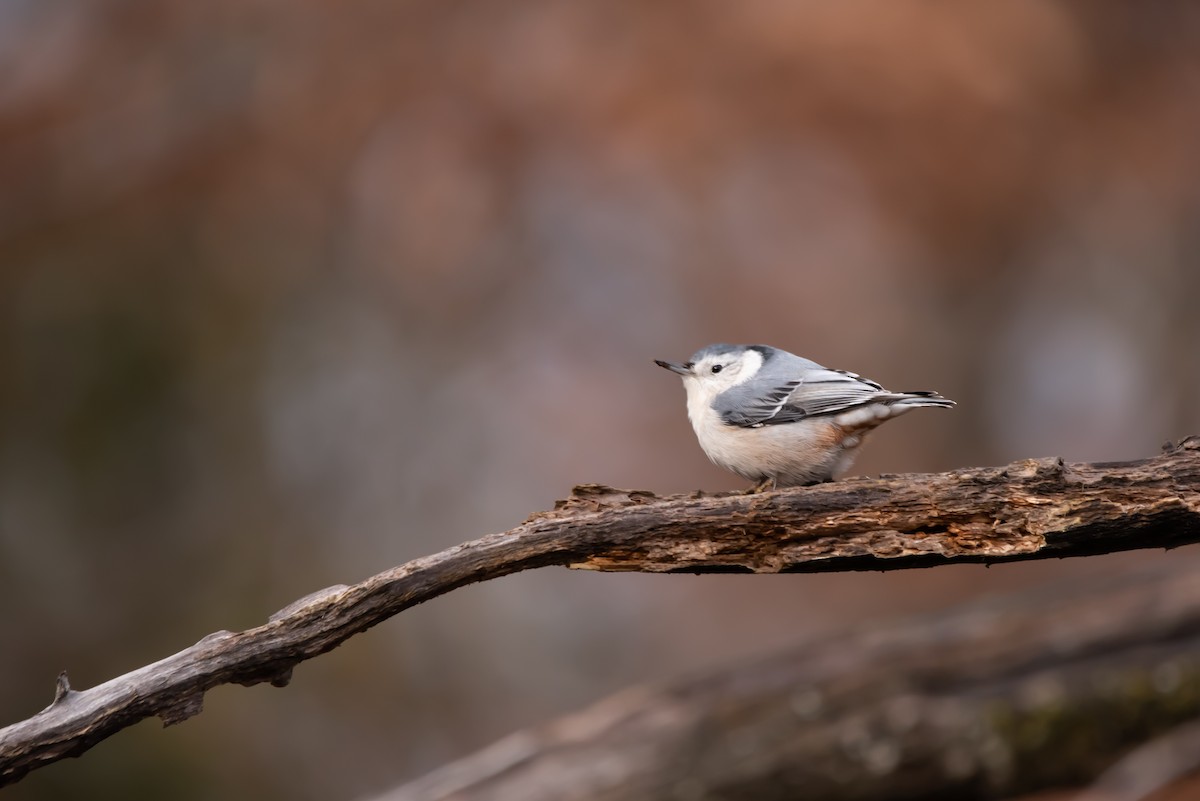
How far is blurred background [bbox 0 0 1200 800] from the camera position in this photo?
485 cm

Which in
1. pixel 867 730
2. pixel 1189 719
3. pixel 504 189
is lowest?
pixel 1189 719

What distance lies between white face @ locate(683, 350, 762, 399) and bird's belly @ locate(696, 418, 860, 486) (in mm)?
182

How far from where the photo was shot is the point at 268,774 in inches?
191

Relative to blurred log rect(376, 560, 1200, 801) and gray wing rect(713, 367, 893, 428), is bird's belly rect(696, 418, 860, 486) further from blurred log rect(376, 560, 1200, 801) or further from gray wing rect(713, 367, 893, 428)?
blurred log rect(376, 560, 1200, 801)

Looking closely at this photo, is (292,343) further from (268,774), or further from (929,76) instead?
(929,76)

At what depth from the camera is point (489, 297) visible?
525 centimetres

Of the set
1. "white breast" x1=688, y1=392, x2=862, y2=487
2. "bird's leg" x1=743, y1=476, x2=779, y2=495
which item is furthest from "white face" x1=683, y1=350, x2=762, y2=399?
"bird's leg" x1=743, y1=476, x2=779, y2=495

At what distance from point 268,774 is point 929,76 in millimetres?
4841

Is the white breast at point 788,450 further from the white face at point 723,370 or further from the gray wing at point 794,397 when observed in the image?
the white face at point 723,370

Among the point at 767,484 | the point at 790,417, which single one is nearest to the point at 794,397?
the point at 790,417

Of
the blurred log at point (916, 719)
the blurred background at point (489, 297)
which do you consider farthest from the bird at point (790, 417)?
the blurred background at point (489, 297)

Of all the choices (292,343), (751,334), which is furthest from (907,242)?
(292,343)

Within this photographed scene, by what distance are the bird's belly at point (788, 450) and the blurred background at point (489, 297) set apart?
8.36 feet

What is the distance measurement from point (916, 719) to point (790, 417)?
61.7 inches
